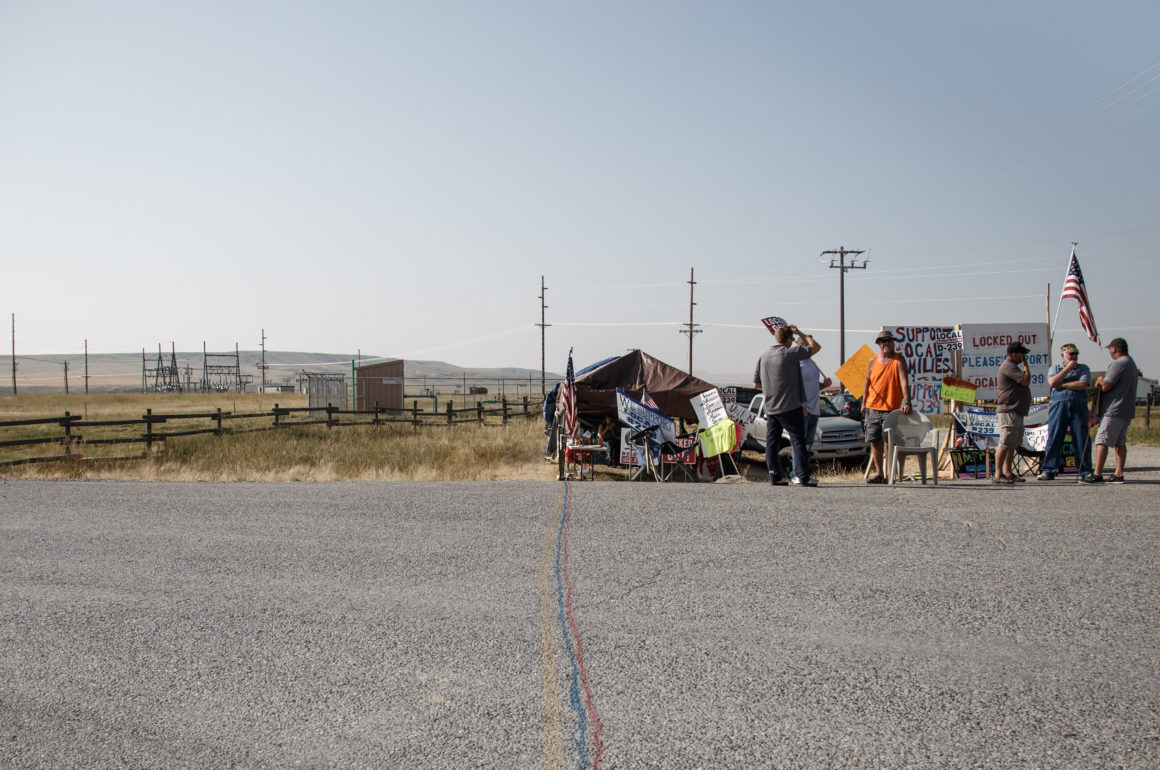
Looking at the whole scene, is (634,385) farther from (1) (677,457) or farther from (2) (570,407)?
(1) (677,457)

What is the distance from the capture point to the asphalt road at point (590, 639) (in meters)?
3.30

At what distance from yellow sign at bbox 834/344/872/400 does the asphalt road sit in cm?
441

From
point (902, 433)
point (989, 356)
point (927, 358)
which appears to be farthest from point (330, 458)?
point (989, 356)

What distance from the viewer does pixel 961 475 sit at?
1062 centimetres

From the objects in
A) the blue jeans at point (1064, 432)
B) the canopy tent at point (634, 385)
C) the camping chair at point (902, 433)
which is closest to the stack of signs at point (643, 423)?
the camping chair at point (902, 433)

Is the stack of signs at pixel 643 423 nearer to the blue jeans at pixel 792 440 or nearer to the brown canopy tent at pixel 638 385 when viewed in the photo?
the blue jeans at pixel 792 440

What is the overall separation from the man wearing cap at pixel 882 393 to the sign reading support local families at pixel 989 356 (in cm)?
288

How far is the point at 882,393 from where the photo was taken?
9.81m

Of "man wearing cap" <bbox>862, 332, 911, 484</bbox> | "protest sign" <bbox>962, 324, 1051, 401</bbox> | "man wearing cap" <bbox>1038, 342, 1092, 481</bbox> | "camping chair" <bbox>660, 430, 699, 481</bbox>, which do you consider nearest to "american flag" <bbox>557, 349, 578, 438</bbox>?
"camping chair" <bbox>660, 430, 699, 481</bbox>

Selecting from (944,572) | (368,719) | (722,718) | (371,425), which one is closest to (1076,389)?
(944,572)

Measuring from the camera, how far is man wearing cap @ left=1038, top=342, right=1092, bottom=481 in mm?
10016

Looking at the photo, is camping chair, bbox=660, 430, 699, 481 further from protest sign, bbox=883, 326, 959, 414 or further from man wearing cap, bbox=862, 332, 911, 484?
protest sign, bbox=883, 326, 959, 414

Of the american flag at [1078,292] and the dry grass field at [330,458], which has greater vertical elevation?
the american flag at [1078,292]

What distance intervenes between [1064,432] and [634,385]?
8733 millimetres
